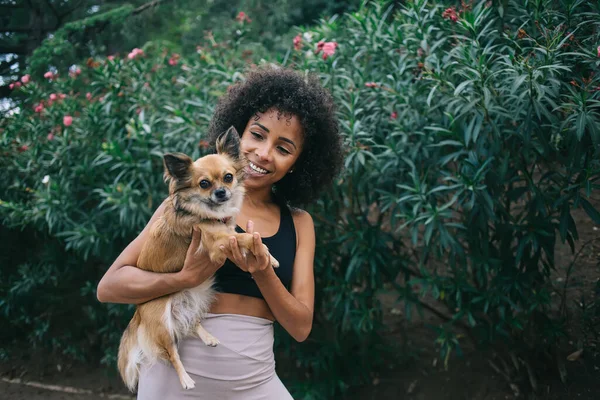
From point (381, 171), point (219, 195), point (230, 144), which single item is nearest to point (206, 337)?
point (219, 195)

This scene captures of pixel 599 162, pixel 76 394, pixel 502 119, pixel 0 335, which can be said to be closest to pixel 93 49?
pixel 0 335

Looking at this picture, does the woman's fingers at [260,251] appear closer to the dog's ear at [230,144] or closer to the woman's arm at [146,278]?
the woman's arm at [146,278]

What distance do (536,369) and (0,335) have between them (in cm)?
Answer: 559

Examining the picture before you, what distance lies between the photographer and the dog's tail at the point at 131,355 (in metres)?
2.31

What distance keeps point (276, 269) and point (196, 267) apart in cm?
37

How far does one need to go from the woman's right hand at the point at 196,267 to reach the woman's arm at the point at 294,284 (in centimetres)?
15

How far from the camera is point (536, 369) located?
13.0 ft

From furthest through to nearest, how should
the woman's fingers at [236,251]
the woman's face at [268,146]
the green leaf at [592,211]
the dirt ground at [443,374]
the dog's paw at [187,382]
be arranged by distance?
the dirt ground at [443,374] → the green leaf at [592,211] → the woman's face at [268,146] → the dog's paw at [187,382] → the woman's fingers at [236,251]

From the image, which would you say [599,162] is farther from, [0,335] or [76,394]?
[0,335]

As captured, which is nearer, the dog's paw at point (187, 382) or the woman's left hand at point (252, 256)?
the woman's left hand at point (252, 256)

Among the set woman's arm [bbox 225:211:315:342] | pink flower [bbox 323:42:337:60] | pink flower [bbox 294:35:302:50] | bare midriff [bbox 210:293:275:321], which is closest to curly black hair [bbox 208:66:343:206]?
woman's arm [bbox 225:211:315:342]

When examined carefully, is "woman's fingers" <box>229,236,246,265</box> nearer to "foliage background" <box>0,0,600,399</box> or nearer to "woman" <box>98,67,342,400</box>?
"woman" <box>98,67,342,400</box>

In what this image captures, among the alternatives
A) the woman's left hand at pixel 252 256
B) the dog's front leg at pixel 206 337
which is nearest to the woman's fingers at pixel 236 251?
the woman's left hand at pixel 252 256

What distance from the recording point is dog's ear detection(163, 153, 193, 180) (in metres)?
2.19
